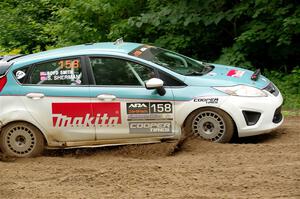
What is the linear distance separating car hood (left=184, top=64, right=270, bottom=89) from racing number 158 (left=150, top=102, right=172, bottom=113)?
0.43m

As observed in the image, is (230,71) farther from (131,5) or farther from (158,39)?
(131,5)

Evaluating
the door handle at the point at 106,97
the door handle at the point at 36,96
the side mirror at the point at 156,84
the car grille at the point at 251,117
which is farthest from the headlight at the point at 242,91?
the door handle at the point at 36,96

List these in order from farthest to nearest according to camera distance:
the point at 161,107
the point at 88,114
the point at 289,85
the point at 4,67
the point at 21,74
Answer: the point at 289,85 → the point at 4,67 → the point at 21,74 → the point at 88,114 → the point at 161,107

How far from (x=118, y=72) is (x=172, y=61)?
0.95 m

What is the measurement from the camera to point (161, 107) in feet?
26.5

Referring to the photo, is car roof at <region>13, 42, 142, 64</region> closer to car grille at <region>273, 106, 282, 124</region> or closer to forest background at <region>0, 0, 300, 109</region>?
car grille at <region>273, 106, 282, 124</region>

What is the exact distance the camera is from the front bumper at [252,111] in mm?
8047

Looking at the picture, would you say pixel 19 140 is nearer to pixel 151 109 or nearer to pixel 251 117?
pixel 151 109

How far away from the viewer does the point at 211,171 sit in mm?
6965

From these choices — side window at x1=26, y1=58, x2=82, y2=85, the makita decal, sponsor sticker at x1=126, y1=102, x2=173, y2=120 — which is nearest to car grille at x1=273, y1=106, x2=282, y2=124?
sponsor sticker at x1=126, y1=102, x2=173, y2=120

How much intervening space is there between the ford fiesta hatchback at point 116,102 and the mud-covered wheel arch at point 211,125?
14 millimetres

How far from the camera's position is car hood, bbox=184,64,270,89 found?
8.21 m

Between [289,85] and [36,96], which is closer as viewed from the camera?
[36,96]

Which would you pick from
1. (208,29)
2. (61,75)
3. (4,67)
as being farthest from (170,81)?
(208,29)
